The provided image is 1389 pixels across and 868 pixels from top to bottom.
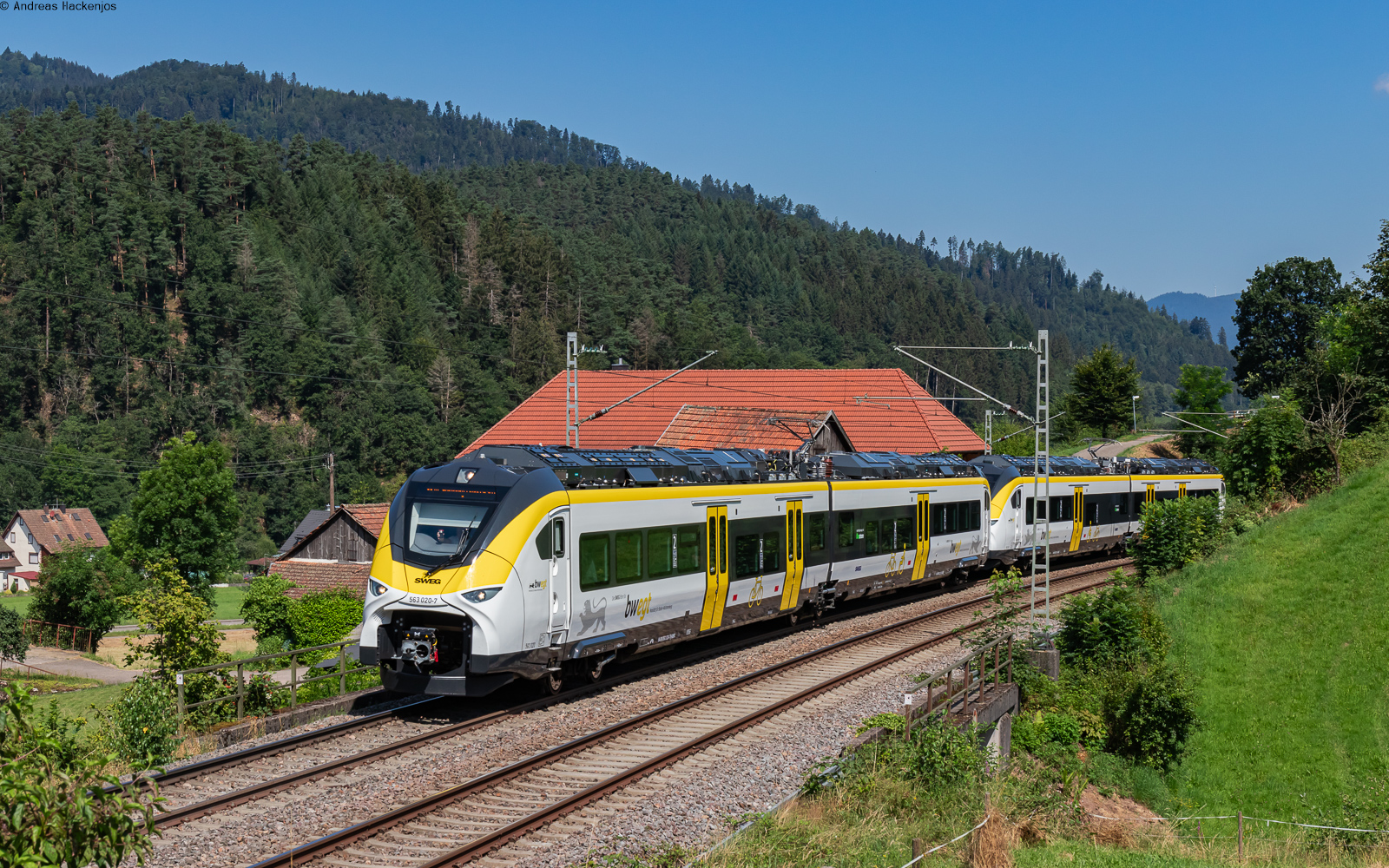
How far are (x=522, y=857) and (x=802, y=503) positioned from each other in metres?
13.3

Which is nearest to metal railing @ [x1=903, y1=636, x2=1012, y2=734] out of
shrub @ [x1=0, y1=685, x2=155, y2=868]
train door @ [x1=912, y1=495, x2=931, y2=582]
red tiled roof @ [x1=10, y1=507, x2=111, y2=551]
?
train door @ [x1=912, y1=495, x2=931, y2=582]

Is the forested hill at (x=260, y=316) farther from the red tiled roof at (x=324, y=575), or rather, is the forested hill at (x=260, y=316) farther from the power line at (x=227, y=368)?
the red tiled roof at (x=324, y=575)

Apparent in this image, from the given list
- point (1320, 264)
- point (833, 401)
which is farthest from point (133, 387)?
point (1320, 264)

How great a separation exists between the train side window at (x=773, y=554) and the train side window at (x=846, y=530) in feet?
8.40

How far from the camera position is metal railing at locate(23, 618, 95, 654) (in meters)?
57.2

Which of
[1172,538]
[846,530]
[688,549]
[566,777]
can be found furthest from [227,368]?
[566,777]

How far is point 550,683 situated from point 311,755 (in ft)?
13.1

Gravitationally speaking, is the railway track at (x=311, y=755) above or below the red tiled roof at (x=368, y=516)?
below

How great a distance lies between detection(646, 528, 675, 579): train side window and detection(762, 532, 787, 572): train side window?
3.24 m

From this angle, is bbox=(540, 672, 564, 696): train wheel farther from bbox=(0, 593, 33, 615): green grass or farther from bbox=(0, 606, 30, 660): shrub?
bbox=(0, 593, 33, 615): green grass

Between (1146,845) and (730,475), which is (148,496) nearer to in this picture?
(730,475)

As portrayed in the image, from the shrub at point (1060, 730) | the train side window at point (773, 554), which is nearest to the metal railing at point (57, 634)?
the train side window at point (773, 554)

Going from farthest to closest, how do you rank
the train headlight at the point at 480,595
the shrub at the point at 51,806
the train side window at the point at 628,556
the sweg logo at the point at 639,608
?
the sweg logo at the point at 639,608 → the train side window at the point at 628,556 → the train headlight at the point at 480,595 → the shrub at the point at 51,806

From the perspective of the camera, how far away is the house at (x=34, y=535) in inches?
4043
